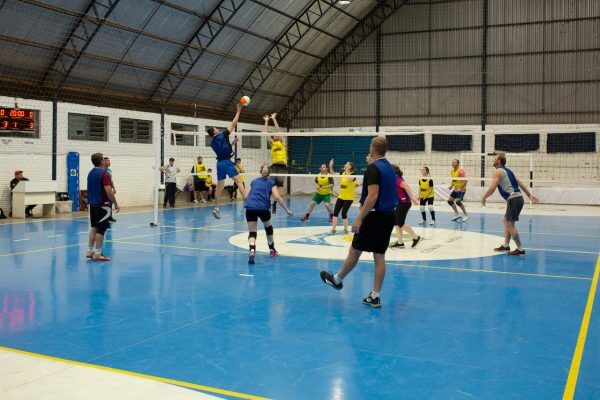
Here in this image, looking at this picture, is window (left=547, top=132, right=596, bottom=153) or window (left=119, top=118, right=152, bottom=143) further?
window (left=547, top=132, right=596, bottom=153)

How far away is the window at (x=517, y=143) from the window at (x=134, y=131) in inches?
720

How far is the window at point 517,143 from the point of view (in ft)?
97.9

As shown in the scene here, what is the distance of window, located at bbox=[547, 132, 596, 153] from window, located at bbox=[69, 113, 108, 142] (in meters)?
22.3

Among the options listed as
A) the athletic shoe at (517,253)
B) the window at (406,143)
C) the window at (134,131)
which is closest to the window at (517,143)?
the window at (406,143)

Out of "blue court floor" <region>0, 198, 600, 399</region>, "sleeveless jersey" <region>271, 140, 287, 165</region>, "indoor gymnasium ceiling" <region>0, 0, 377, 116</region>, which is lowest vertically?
"blue court floor" <region>0, 198, 600, 399</region>

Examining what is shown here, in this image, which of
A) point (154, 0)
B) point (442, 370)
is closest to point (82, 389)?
point (442, 370)

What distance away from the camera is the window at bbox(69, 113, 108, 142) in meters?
22.5

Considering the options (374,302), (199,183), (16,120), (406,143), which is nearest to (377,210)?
(374,302)

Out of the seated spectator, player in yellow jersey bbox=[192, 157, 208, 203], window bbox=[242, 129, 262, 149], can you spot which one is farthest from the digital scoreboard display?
window bbox=[242, 129, 262, 149]

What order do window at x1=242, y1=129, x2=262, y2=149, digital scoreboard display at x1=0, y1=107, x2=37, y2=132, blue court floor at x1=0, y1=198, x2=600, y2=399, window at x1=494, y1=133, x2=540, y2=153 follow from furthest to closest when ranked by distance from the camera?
1. window at x1=242, y1=129, x2=262, y2=149
2. window at x1=494, y1=133, x2=540, y2=153
3. digital scoreboard display at x1=0, y1=107, x2=37, y2=132
4. blue court floor at x1=0, y1=198, x2=600, y2=399

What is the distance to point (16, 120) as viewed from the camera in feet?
63.6

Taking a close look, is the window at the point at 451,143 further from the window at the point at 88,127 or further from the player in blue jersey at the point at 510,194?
the player in blue jersey at the point at 510,194

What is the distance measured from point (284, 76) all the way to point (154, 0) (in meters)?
11.9

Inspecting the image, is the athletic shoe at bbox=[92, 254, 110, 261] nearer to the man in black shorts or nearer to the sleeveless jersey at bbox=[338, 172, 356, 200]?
the man in black shorts
